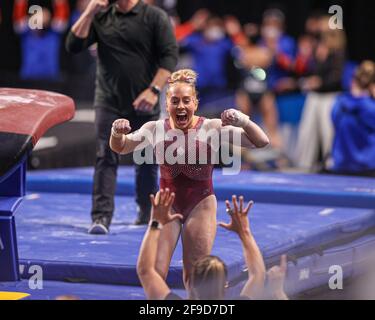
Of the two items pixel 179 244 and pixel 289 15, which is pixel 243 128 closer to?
pixel 179 244

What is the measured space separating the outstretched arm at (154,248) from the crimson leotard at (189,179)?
0.22m

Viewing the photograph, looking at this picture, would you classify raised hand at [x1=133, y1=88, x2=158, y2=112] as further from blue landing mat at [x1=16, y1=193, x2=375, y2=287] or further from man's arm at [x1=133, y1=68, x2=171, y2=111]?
blue landing mat at [x1=16, y1=193, x2=375, y2=287]

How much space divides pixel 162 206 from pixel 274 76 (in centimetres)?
788

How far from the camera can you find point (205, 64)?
12789 millimetres

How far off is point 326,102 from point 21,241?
5.79 meters

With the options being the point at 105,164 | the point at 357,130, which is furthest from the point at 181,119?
the point at 357,130

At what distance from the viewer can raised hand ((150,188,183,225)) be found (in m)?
4.17

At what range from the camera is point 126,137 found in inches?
179

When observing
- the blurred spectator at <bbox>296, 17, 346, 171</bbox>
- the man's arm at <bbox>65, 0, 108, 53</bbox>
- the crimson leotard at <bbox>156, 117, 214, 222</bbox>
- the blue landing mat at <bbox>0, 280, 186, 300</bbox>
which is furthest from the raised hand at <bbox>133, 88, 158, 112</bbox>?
the blurred spectator at <bbox>296, 17, 346, 171</bbox>

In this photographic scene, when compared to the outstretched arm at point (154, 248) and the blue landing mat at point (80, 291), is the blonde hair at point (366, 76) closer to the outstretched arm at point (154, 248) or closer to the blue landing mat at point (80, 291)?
the blue landing mat at point (80, 291)

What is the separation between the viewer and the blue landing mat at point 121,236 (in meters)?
5.11

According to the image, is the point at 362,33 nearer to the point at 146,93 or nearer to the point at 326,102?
the point at 326,102

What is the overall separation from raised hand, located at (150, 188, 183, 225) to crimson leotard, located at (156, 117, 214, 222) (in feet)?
0.85
